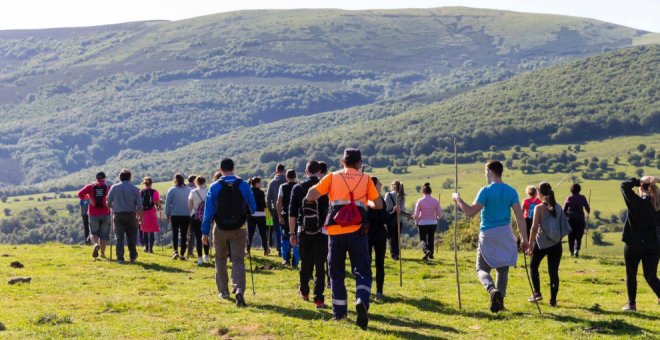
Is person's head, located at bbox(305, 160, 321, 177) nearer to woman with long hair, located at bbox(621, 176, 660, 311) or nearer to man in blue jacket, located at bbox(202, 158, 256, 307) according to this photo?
man in blue jacket, located at bbox(202, 158, 256, 307)

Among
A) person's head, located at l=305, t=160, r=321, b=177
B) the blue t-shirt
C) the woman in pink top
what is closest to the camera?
the blue t-shirt

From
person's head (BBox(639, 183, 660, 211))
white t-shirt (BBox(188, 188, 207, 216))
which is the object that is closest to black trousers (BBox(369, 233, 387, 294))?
person's head (BBox(639, 183, 660, 211))

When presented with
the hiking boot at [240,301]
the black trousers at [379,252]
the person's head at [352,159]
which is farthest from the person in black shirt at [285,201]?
the person's head at [352,159]

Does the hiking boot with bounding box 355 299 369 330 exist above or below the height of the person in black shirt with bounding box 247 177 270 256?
below

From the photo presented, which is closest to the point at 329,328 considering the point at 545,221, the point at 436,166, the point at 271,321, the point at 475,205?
the point at 271,321

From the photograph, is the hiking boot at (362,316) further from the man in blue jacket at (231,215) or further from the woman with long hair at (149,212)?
the woman with long hair at (149,212)

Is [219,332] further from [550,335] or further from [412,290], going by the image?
[412,290]

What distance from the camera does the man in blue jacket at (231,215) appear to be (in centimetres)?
1441

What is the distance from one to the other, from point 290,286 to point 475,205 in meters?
5.84

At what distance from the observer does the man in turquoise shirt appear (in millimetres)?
13211

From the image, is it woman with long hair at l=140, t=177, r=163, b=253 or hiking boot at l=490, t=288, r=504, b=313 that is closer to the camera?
hiking boot at l=490, t=288, r=504, b=313

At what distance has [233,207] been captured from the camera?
568 inches

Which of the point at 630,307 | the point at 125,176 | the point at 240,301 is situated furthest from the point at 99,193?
the point at 630,307

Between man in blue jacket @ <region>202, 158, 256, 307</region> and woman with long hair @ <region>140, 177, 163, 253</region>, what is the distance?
1092 cm
